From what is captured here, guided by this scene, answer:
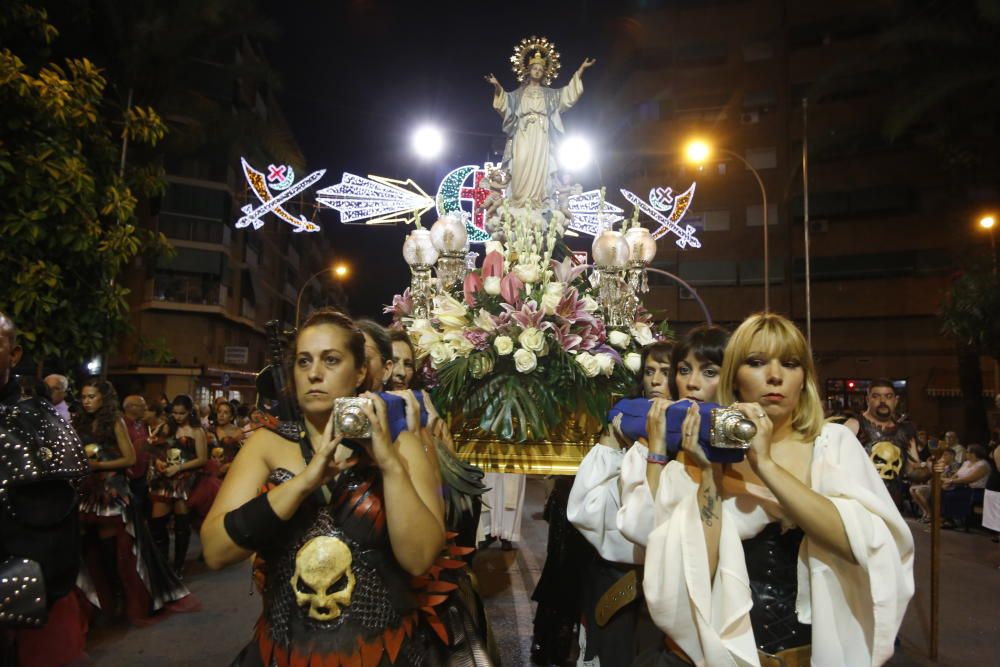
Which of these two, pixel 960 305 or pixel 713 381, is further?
pixel 960 305

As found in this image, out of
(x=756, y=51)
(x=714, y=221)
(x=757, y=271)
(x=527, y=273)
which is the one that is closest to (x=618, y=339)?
(x=527, y=273)

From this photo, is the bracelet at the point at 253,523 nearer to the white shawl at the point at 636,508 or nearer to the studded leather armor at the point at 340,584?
the studded leather armor at the point at 340,584

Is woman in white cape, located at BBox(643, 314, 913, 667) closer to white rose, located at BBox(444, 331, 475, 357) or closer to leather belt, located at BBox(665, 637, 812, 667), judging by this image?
leather belt, located at BBox(665, 637, 812, 667)

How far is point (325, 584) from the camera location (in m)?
2.15

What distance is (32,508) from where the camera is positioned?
2693 mm

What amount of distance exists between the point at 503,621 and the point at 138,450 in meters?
3.63

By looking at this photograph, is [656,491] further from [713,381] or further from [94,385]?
[94,385]

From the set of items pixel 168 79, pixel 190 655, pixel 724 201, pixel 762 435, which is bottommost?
pixel 190 655

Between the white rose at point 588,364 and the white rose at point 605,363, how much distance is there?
0.02 metres

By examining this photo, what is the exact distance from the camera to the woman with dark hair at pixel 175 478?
740 centimetres

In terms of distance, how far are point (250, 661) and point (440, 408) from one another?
1920 mm

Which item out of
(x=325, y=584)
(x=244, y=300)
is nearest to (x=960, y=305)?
(x=325, y=584)

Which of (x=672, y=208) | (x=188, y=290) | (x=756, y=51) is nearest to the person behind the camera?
(x=672, y=208)

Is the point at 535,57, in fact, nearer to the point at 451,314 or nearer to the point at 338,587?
the point at 451,314
